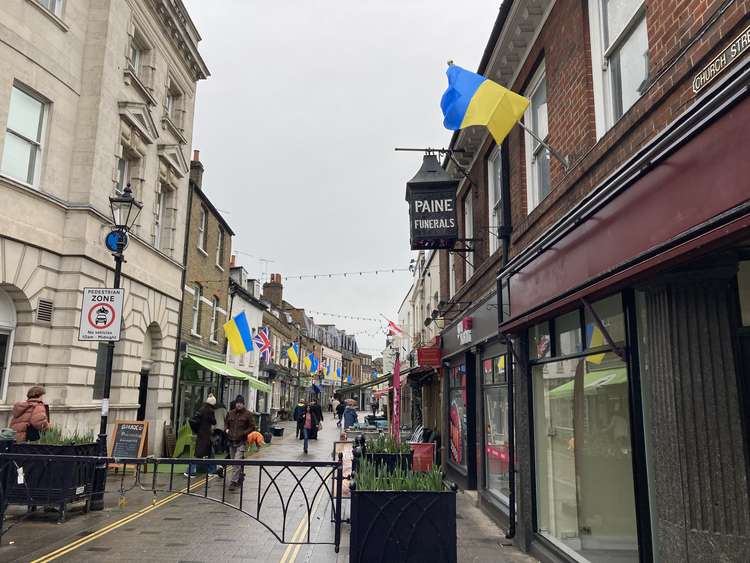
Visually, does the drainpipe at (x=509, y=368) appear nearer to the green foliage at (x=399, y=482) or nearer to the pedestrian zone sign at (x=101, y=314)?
the green foliage at (x=399, y=482)

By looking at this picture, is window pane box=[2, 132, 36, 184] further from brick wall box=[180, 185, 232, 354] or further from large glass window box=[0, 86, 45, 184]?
brick wall box=[180, 185, 232, 354]

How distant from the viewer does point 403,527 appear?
4875mm

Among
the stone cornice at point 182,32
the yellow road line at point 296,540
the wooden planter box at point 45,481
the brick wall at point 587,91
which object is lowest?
the yellow road line at point 296,540

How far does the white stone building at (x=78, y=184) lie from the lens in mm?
11000

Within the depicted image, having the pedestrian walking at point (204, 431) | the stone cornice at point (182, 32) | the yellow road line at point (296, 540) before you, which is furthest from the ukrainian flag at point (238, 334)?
the yellow road line at point (296, 540)

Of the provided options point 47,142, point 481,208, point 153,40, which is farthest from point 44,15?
point 481,208

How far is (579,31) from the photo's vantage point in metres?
6.38

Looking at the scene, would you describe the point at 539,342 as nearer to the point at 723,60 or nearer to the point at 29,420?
the point at 723,60

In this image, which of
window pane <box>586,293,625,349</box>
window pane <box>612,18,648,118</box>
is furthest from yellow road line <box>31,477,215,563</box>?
window pane <box>612,18,648,118</box>

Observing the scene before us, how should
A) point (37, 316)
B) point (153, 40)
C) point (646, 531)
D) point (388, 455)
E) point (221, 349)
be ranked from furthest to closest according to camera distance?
1. point (221, 349)
2. point (153, 40)
3. point (37, 316)
4. point (388, 455)
5. point (646, 531)

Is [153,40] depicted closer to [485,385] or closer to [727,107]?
[485,385]

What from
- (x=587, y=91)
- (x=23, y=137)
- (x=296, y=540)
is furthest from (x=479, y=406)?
(x=23, y=137)

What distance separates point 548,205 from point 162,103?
13.8m

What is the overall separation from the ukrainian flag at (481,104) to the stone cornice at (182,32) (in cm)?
1260
